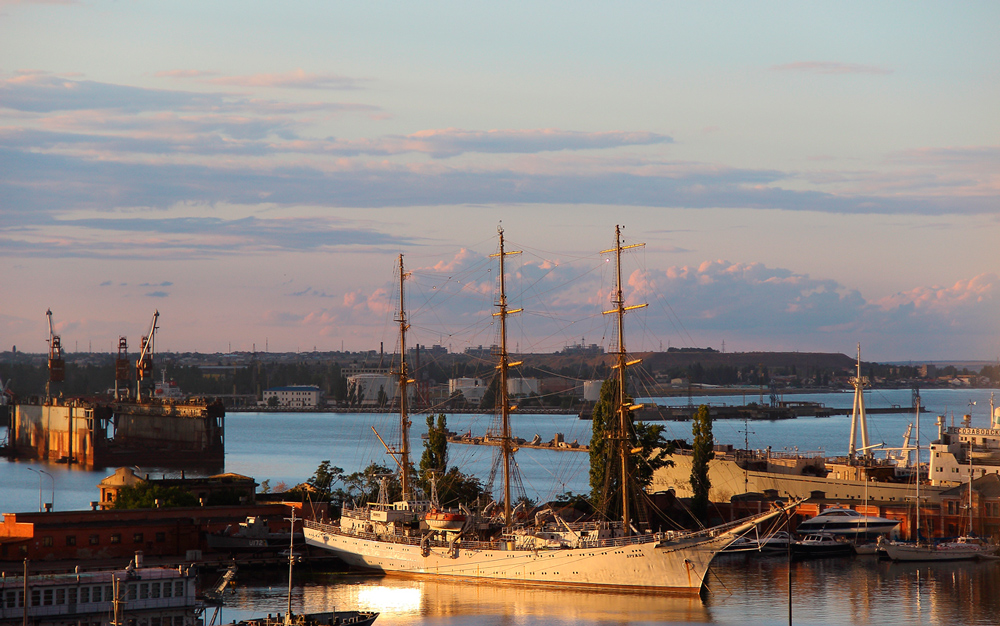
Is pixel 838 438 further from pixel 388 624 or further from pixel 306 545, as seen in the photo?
pixel 388 624

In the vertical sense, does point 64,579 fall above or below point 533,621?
above

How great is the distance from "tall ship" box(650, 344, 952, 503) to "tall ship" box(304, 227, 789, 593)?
40.5 ft

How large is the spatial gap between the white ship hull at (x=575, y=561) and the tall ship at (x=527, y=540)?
0.10ft

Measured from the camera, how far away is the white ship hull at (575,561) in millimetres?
38375

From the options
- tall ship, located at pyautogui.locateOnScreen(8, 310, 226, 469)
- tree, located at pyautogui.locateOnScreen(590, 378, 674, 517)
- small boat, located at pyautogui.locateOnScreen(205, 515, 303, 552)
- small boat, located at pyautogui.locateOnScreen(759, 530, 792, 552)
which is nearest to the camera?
small boat, located at pyautogui.locateOnScreen(205, 515, 303, 552)

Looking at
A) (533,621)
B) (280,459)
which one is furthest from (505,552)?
(280,459)

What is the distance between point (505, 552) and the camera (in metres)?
41.0

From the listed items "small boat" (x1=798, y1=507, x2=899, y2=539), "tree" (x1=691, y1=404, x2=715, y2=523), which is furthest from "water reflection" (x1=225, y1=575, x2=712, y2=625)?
"small boat" (x1=798, y1=507, x2=899, y2=539)

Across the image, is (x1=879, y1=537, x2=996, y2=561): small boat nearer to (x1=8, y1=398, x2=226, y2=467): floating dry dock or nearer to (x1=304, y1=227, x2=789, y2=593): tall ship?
(x1=304, y1=227, x2=789, y2=593): tall ship

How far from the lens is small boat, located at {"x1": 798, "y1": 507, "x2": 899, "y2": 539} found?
50.4 m

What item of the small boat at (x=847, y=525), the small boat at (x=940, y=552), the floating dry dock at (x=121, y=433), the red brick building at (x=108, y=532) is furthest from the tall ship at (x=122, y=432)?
the small boat at (x=940, y=552)

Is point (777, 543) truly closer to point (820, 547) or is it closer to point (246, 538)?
point (820, 547)

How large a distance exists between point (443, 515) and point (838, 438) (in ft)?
336

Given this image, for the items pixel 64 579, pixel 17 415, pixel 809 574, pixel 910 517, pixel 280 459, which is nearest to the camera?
pixel 64 579
